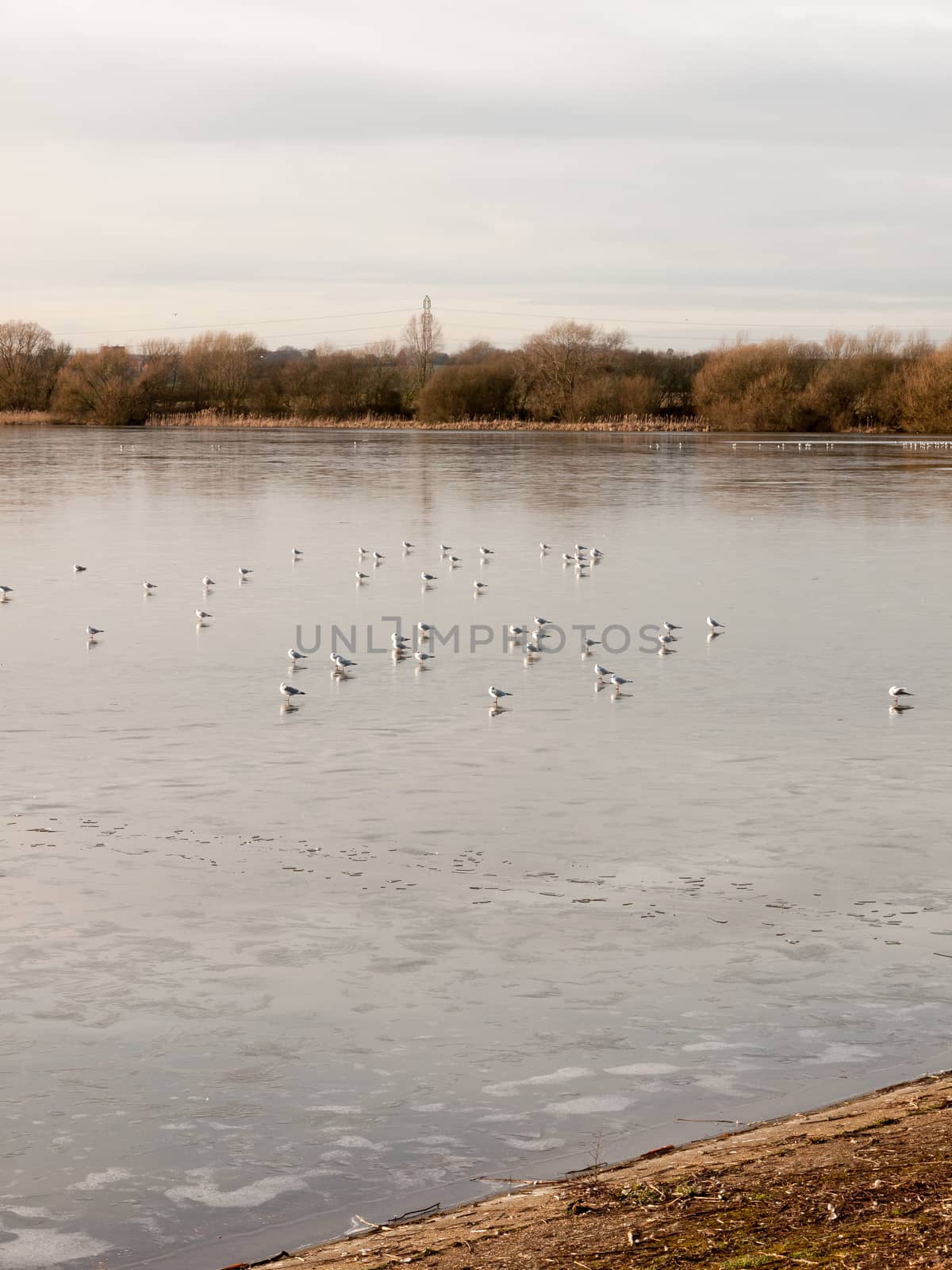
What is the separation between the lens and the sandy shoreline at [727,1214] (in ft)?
13.4

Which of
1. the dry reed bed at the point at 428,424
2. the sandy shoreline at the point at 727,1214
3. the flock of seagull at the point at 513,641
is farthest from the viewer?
the dry reed bed at the point at 428,424

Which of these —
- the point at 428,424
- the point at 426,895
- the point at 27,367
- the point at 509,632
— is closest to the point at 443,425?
the point at 428,424

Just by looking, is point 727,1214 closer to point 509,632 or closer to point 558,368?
point 509,632

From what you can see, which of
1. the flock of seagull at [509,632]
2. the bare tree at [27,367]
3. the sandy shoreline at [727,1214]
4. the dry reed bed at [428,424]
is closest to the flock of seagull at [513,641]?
the flock of seagull at [509,632]

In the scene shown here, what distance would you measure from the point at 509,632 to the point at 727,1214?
12946 mm

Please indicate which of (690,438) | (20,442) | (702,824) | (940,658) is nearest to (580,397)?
(690,438)

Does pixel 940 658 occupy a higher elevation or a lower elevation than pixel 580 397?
lower

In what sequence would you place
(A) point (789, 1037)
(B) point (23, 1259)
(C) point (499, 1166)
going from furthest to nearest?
1. (A) point (789, 1037)
2. (C) point (499, 1166)
3. (B) point (23, 1259)

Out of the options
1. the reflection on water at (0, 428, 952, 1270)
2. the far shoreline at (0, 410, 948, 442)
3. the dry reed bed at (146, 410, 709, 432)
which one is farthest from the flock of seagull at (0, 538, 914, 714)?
the dry reed bed at (146, 410, 709, 432)

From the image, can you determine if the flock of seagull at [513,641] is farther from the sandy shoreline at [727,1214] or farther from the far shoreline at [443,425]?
the far shoreline at [443,425]

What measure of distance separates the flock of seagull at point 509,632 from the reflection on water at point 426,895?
14cm

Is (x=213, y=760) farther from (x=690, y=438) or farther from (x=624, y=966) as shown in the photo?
(x=690, y=438)

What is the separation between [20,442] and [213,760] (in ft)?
209

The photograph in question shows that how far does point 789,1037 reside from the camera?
626cm
